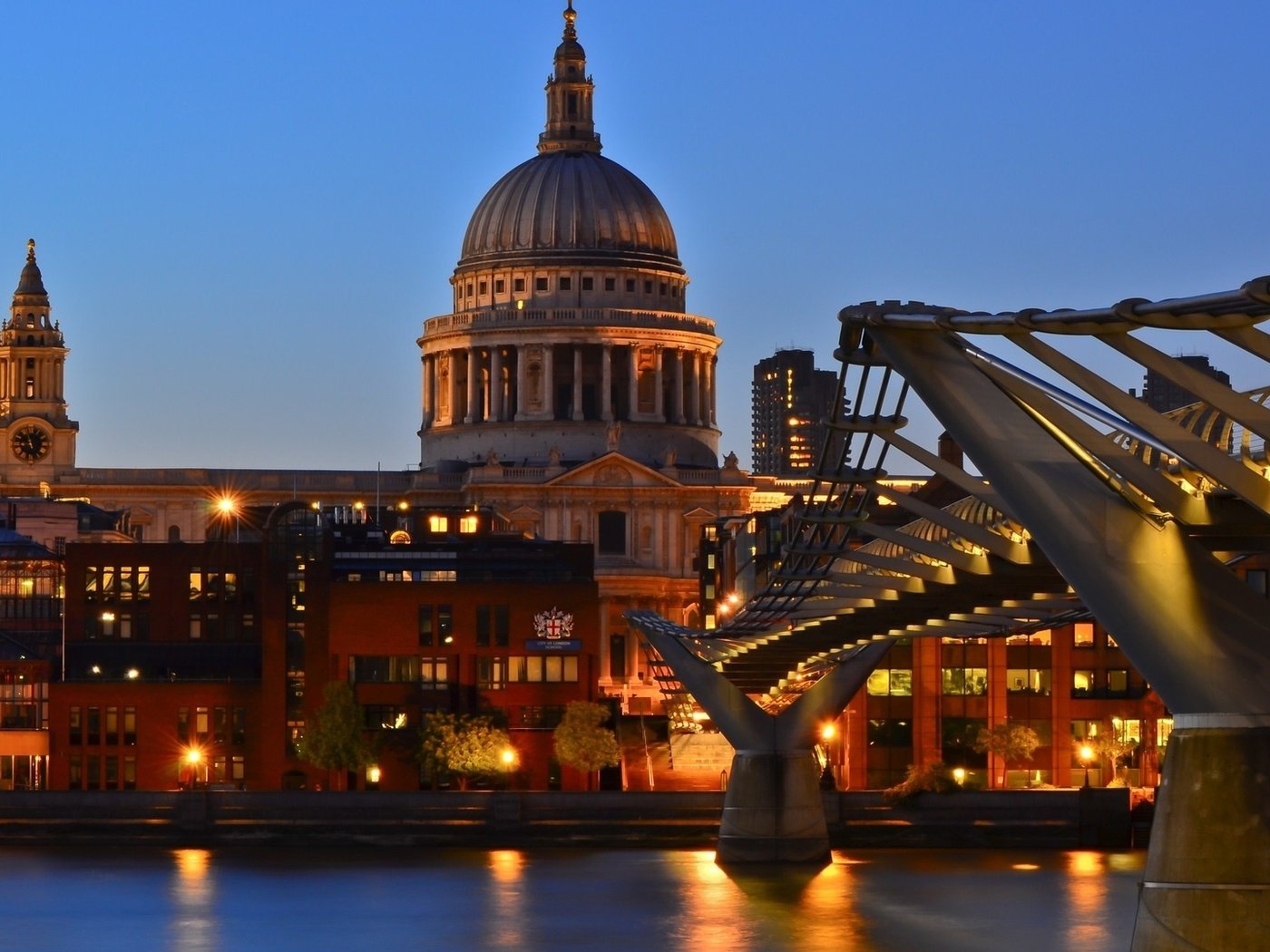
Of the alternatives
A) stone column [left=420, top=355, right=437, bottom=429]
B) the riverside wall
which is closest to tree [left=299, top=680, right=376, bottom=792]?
the riverside wall

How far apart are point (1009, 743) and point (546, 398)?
9041 cm

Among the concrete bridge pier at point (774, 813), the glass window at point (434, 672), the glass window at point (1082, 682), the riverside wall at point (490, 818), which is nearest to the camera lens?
the concrete bridge pier at point (774, 813)

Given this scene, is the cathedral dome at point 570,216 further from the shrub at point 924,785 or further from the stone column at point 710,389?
the shrub at point 924,785

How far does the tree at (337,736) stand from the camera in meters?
98.1

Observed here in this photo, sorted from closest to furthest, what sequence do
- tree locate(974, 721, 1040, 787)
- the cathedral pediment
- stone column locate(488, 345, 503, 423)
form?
tree locate(974, 721, 1040, 787) → the cathedral pediment → stone column locate(488, 345, 503, 423)

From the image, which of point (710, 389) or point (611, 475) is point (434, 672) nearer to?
point (611, 475)

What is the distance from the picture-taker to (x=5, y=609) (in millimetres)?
111062

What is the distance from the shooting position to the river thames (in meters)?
66.8

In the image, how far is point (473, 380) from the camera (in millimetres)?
185875

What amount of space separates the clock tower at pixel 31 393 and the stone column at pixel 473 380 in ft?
68.2

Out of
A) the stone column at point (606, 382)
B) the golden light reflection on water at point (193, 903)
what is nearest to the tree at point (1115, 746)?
the golden light reflection on water at point (193, 903)

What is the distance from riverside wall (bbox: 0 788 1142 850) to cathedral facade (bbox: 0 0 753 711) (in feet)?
262

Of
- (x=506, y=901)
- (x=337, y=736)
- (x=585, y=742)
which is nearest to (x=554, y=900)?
(x=506, y=901)

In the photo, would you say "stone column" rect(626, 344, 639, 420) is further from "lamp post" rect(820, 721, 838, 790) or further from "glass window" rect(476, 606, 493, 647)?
"glass window" rect(476, 606, 493, 647)
